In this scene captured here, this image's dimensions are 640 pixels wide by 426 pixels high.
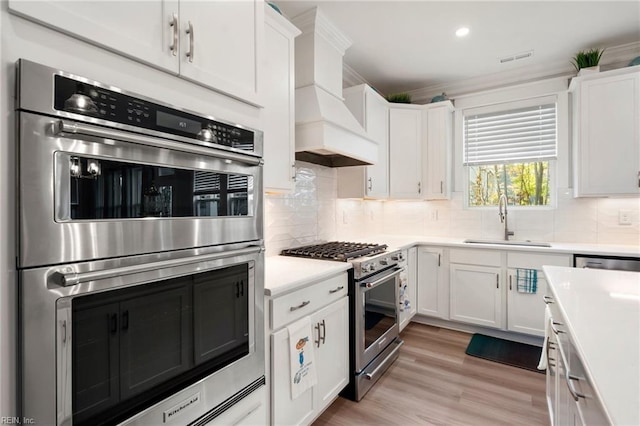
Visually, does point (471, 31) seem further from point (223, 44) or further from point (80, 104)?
point (80, 104)

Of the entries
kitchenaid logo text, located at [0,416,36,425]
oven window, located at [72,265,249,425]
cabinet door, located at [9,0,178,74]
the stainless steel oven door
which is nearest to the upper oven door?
oven window, located at [72,265,249,425]

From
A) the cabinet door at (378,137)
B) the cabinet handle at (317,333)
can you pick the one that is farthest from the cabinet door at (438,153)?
the cabinet handle at (317,333)

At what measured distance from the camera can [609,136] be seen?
9.00 ft

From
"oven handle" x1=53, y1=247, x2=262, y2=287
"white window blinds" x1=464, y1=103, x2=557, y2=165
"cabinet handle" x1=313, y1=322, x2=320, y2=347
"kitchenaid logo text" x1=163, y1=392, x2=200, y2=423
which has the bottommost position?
"cabinet handle" x1=313, y1=322, x2=320, y2=347

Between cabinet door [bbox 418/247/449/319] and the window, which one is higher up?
the window

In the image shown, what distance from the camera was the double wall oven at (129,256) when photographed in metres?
0.73

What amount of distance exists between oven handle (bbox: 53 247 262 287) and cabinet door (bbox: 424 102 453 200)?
2.97 meters

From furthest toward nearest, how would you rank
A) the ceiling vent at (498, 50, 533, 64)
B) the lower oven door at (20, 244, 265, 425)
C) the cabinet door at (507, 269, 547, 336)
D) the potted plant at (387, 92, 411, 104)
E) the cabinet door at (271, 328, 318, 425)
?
the potted plant at (387, 92, 411, 104)
the ceiling vent at (498, 50, 533, 64)
the cabinet door at (507, 269, 547, 336)
the cabinet door at (271, 328, 318, 425)
the lower oven door at (20, 244, 265, 425)

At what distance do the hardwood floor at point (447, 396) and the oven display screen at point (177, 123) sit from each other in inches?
73.0

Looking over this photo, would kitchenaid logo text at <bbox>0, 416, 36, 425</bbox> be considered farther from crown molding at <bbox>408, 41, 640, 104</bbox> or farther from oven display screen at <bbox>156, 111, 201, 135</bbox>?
crown molding at <bbox>408, 41, 640, 104</bbox>

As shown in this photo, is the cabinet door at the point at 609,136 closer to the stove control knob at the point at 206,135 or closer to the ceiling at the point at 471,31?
the ceiling at the point at 471,31

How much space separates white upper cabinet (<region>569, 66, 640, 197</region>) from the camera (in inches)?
105

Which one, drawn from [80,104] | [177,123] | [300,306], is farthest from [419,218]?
[80,104]

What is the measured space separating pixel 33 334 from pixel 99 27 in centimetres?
80
